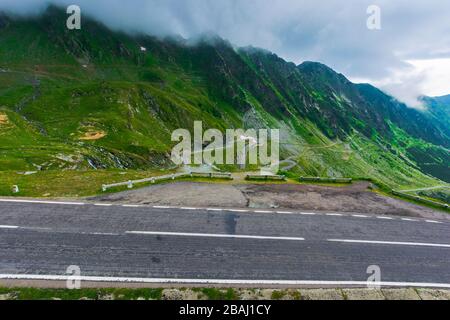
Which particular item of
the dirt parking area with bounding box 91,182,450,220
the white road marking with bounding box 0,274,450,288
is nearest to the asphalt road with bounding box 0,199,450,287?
the white road marking with bounding box 0,274,450,288

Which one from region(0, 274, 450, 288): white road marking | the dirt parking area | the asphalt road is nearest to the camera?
region(0, 274, 450, 288): white road marking

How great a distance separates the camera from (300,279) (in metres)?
15.0

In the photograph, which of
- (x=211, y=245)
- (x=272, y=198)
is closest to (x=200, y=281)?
(x=211, y=245)

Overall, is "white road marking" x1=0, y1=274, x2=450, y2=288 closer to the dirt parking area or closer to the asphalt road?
the asphalt road

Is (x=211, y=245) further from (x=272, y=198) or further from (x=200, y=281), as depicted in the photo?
(x=272, y=198)

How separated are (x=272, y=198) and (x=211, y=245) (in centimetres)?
1032

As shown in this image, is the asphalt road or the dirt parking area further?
the dirt parking area

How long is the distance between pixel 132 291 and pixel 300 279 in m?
8.81

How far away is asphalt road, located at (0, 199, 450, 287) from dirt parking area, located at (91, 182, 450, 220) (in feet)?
5.35

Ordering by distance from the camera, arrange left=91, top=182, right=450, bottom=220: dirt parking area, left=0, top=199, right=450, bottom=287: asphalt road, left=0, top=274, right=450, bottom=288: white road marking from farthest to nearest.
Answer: left=91, top=182, right=450, bottom=220: dirt parking area, left=0, top=199, right=450, bottom=287: asphalt road, left=0, top=274, right=450, bottom=288: white road marking

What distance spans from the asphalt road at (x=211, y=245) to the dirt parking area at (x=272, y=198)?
1632 mm

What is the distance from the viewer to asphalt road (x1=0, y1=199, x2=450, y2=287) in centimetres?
1473

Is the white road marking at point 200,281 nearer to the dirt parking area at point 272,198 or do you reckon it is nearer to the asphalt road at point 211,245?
the asphalt road at point 211,245
